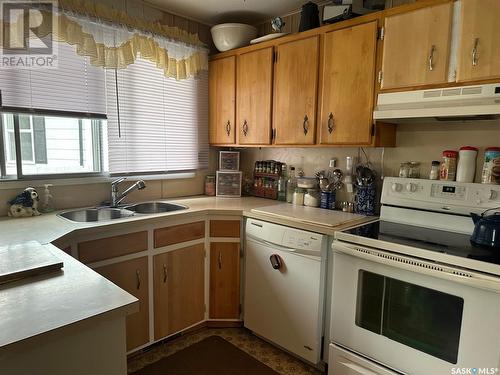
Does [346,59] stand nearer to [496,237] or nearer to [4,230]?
[496,237]

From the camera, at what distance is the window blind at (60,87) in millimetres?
2000

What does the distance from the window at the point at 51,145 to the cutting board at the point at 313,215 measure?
130 centimetres

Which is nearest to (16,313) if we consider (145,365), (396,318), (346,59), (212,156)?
(145,365)

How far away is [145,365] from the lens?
2.07 metres

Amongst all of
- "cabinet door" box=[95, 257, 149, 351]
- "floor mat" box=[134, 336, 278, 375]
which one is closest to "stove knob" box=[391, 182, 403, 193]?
"floor mat" box=[134, 336, 278, 375]

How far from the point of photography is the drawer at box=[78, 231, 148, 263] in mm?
1845

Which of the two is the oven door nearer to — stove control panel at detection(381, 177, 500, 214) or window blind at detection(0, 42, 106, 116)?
stove control panel at detection(381, 177, 500, 214)

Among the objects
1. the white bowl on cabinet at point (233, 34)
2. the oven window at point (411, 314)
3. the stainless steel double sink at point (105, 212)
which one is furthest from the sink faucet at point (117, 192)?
the oven window at point (411, 314)

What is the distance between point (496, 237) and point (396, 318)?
59cm

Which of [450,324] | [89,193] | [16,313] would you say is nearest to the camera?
[16,313]

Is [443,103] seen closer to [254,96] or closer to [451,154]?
[451,154]

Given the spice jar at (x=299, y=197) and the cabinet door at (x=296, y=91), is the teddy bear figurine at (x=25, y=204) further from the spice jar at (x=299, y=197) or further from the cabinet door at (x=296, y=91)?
the spice jar at (x=299, y=197)

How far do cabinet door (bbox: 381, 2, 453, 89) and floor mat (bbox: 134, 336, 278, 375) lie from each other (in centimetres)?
190

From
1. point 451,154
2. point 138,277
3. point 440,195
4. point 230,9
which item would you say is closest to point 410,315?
point 440,195
